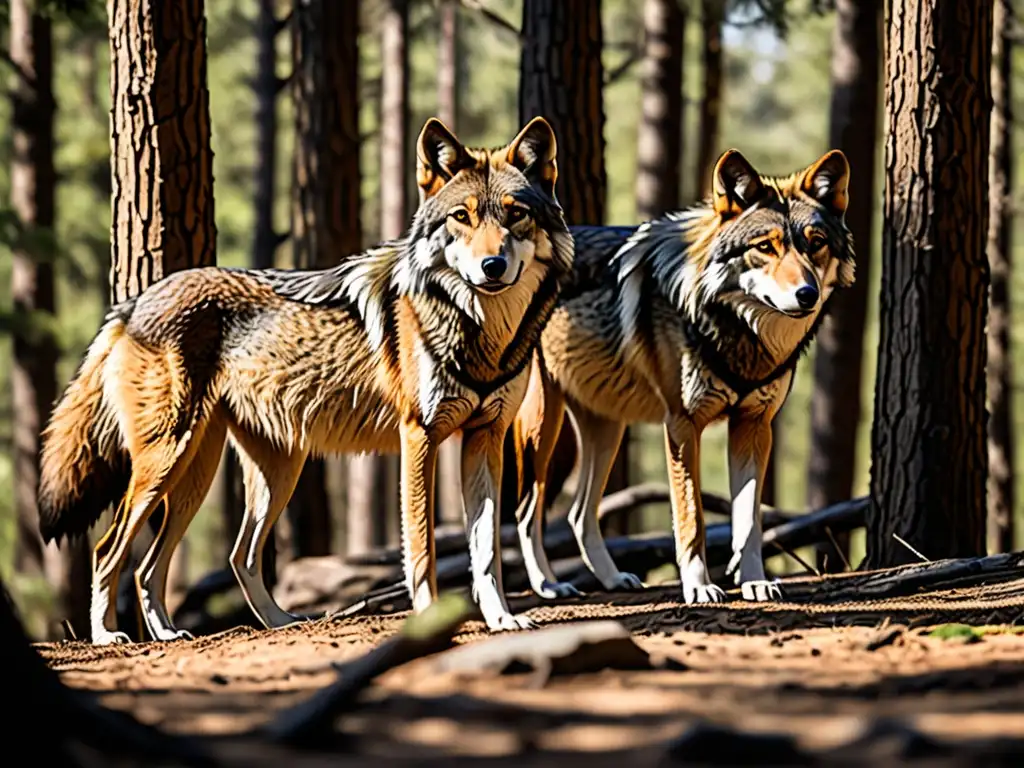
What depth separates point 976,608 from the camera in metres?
6.71

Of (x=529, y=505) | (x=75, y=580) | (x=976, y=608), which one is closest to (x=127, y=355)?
(x=529, y=505)

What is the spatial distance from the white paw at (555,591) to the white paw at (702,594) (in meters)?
0.97

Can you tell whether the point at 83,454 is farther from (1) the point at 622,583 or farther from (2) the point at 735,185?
(2) the point at 735,185

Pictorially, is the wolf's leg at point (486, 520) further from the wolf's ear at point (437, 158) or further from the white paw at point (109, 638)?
the white paw at point (109, 638)

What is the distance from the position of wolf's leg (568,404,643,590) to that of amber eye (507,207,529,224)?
2348 millimetres

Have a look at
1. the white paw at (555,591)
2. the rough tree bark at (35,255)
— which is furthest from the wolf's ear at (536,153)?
the rough tree bark at (35,255)

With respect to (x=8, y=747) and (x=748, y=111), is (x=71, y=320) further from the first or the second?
(x=748, y=111)

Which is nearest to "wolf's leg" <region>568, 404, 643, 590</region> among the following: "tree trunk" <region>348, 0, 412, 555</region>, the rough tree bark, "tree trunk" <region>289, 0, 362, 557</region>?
"tree trunk" <region>289, 0, 362, 557</region>

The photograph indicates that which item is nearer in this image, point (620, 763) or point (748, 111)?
point (620, 763)

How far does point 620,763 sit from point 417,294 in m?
3.89

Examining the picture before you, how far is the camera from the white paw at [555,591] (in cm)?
838

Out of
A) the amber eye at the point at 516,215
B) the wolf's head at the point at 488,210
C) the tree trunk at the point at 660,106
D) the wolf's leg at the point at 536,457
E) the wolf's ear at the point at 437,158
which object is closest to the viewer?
the wolf's head at the point at 488,210

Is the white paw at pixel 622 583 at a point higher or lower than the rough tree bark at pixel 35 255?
lower

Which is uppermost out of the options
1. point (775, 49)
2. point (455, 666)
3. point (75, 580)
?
point (775, 49)
